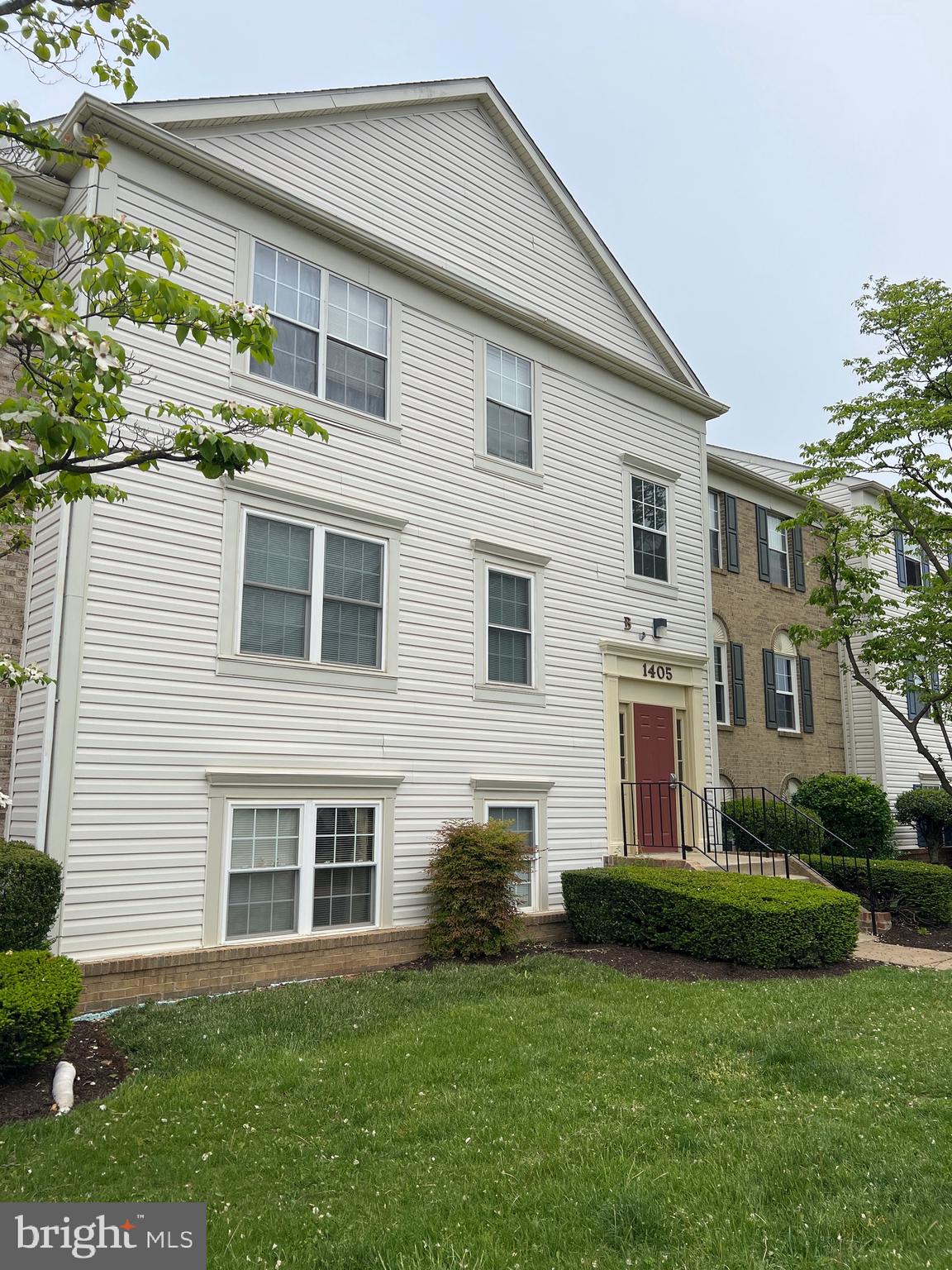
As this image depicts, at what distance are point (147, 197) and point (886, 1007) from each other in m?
10.6

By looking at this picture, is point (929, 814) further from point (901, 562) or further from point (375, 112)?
point (375, 112)

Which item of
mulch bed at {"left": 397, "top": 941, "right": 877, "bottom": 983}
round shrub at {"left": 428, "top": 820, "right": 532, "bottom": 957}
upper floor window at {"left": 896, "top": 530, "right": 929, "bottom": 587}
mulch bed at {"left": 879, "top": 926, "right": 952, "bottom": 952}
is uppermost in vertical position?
upper floor window at {"left": 896, "top": 530, "right": 929, "bottom": 587}

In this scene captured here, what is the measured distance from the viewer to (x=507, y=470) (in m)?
13.1

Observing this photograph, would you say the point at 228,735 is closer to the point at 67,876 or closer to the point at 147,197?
the point at 67,876

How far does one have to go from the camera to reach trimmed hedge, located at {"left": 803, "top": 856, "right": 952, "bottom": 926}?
14.4 m

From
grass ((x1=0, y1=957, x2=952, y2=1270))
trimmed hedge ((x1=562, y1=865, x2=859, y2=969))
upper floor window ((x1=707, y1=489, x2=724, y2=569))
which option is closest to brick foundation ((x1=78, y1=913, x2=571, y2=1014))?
Result: grass ((x1=0, y1=957, x2=952, y2=1270))

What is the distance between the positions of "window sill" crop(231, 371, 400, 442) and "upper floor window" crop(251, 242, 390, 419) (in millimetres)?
132

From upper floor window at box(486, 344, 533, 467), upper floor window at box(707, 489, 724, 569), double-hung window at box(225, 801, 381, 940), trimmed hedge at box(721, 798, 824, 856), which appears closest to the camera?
double-hung window at box(225, 801, 381, 940)

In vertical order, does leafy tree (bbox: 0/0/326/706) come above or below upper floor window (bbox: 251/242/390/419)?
below

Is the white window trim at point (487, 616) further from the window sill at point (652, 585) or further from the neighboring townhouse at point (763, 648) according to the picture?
the neighboring townhouse at point (763, 648)

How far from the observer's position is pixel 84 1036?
7512mm

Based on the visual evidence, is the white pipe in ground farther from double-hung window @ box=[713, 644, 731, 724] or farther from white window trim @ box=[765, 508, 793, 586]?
white window trim @ box=[765, 508, 793, 586]

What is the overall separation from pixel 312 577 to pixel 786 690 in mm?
13902

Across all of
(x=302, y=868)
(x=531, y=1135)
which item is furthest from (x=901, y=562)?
(x=531, y=1135)
